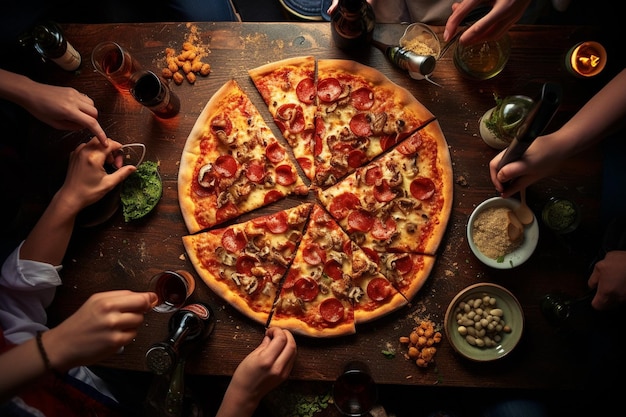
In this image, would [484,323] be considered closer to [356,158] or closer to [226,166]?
[356,158]

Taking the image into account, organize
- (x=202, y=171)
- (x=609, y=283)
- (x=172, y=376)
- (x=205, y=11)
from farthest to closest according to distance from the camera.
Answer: (x=205, y=11) → (x=202, y=171) → (x=172, y=376) → (x=609, y=283)

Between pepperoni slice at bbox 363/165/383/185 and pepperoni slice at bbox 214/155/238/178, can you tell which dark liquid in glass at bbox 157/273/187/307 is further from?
pepperoni slice at bbox 363/165/383/185

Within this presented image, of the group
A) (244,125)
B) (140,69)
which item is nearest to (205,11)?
(140,69)

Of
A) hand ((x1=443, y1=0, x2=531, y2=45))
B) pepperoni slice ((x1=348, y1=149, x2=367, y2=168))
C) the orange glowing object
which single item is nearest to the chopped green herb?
pepperoni slice ((x1=348, y1=149, x2=367, y2=168))

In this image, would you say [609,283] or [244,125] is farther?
[244,125]

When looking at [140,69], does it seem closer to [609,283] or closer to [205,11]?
[205,11]

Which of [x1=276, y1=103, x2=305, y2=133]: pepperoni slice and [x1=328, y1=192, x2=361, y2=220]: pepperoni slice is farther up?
[x1=276, y1=103, x2=305, y2=133]: pepperoni slice
